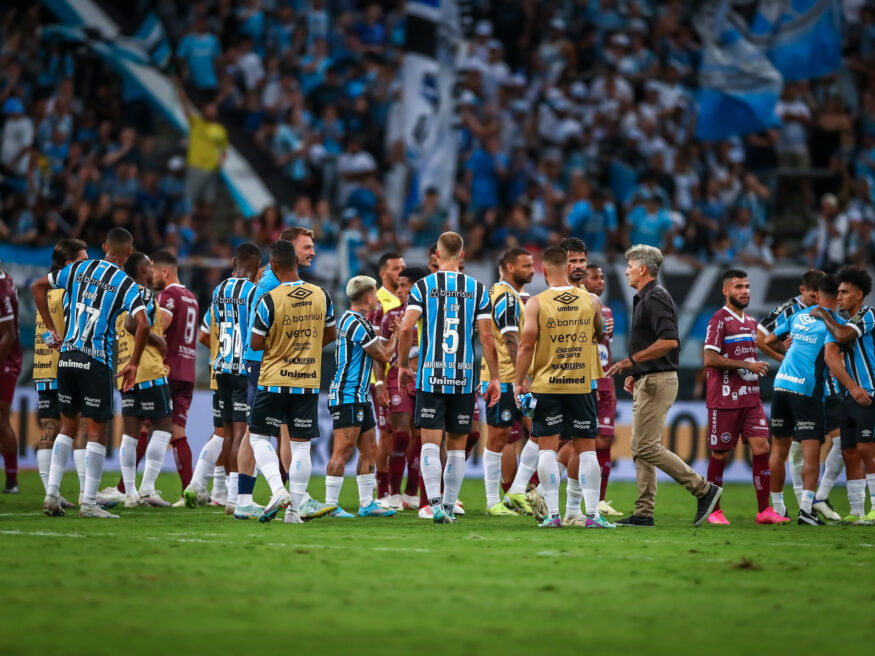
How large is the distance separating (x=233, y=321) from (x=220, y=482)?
219 centimetres

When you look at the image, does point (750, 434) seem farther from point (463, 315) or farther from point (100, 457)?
point (100, 457)

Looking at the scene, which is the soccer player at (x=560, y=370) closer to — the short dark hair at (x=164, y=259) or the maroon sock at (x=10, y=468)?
the short dark hair at (x=164, y=259)

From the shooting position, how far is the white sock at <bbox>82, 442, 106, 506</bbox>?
11836 millimetres

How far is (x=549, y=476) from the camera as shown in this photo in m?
11.5

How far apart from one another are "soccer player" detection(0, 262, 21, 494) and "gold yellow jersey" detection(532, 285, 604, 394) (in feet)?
22.7

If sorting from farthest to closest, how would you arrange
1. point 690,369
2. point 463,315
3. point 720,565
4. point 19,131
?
point 19,131 < point 690,369 < point 463,315 < point 720,565

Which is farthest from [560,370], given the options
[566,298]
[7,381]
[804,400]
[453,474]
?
[7,381]

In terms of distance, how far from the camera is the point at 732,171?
84.2 ft

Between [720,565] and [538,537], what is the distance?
2095 millimetres

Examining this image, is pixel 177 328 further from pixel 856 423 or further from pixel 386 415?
pixel 856 423

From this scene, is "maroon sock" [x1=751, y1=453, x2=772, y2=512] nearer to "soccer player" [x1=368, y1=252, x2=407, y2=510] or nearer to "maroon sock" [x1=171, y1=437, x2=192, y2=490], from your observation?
"soccer player" [x1=368, y1=252, x2=407, y2=510]

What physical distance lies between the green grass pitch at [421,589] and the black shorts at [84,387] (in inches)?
40.9

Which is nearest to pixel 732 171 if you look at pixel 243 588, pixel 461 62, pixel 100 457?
pixel 461 62

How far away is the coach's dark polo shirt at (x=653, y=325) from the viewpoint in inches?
468
